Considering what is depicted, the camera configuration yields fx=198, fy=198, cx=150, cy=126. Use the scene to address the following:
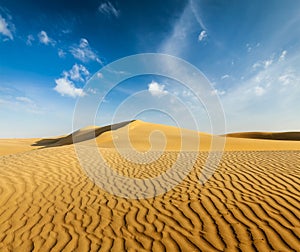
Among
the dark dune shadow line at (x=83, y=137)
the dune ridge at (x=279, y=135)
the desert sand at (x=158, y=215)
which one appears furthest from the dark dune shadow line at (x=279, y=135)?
the desert sand at (x=158, y=215)

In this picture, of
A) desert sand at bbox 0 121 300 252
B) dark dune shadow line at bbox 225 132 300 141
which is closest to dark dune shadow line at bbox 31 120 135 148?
desert sand at bbox 0 121 300 252

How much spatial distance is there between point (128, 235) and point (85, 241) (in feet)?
2.64

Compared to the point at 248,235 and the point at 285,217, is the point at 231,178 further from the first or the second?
the point at 248,235

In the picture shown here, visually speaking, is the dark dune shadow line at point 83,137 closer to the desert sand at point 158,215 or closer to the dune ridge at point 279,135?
the desert sand at point 158,215

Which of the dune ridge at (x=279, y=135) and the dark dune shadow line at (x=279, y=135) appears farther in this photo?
the dune ridge at (x=279, y=135)

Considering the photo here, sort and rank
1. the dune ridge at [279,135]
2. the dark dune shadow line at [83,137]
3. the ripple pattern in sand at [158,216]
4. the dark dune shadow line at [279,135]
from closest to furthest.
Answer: the ripple pattern in sand at [158,216]
the dark dune shadow line at [83,137]
the dark dune shadow line at [279,135]
the dune ridge at [279,135]

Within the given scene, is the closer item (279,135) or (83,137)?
(83,137)

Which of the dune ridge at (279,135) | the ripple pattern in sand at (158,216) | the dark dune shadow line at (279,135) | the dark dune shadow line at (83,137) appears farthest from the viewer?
the dune ridge at (279,135)

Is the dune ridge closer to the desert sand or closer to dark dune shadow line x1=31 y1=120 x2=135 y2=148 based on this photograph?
dark dune shadow line x1=31 y1=120 x2=135 y2=148

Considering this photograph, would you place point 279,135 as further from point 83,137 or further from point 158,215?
point 158,215

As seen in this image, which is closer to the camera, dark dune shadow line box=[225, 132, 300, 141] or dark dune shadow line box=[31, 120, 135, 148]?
dark dune shadow line box=[31, 120, 135, 148]

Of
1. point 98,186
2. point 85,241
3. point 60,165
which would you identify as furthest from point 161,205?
point 60,165

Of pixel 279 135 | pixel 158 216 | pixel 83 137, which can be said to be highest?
pixel 279 135

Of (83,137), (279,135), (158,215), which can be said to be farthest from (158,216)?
(279,135)
